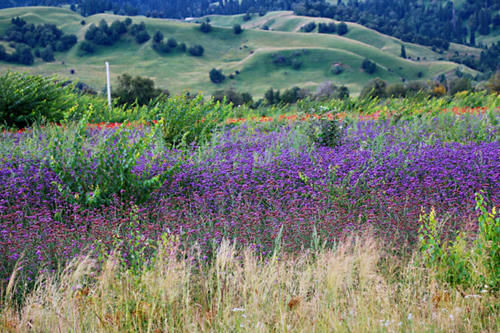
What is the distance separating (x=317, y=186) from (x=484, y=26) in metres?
164

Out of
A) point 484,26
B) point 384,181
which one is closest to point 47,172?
point 384,181

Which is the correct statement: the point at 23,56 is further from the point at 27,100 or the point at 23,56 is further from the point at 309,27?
the point at 309,27

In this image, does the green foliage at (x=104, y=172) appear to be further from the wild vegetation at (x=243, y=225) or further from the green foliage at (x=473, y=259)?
the green foliage at (x=473, y=259)

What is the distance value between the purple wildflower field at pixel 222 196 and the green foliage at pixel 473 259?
341 millimetres

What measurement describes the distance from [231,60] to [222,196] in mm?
86844

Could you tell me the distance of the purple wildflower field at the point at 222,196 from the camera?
12.5 feet

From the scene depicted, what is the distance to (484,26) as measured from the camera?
144500 millimetres

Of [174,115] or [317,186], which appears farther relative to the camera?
[174,115]

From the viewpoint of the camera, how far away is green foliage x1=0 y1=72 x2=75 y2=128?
10.1m

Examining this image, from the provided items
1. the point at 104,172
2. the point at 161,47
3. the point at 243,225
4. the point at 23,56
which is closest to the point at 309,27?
the point at 161,47

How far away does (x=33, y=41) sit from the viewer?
80.2 metres

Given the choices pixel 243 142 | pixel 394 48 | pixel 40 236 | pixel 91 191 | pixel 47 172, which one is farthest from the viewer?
pixel 394 48

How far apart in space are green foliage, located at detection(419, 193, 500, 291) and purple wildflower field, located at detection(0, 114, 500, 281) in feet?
1.12

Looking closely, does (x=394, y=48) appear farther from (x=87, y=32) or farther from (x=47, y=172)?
(x=47, y=172)
